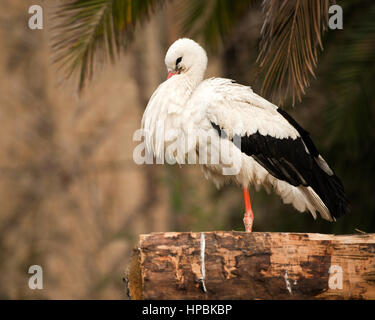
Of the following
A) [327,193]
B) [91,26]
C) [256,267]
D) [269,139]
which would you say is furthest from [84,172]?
[256,267]

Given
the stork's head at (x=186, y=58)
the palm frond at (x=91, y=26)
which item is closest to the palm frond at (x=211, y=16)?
the palm frond at (x=91, y=26)

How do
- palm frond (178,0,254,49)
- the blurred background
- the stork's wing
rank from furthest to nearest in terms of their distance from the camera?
1. the blurred background
2. palm frond (178,0,254,49)
3. the stork's wing

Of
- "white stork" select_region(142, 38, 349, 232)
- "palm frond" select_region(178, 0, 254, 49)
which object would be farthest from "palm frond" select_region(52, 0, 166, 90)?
"palm frond" select_region(178, 0, 254, 49)

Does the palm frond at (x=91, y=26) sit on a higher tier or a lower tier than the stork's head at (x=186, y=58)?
higher

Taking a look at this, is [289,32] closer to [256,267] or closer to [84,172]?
[256,267]

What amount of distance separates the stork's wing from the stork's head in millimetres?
171

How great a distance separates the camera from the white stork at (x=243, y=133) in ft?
12.6

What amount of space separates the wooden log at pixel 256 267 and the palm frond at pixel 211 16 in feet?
9.97

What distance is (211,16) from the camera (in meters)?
5.88

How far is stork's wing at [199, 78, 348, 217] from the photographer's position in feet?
12.6

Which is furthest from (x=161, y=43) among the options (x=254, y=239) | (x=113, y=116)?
(x=254, y=239)

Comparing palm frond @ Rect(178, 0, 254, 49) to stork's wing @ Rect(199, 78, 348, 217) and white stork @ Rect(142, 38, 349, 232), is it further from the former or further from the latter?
stork's wing @ Rect(199, 78, 348, 217)

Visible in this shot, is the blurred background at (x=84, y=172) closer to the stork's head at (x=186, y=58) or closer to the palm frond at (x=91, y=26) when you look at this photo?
the palm frond at (x=91, y=26)

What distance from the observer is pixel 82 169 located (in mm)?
8352
